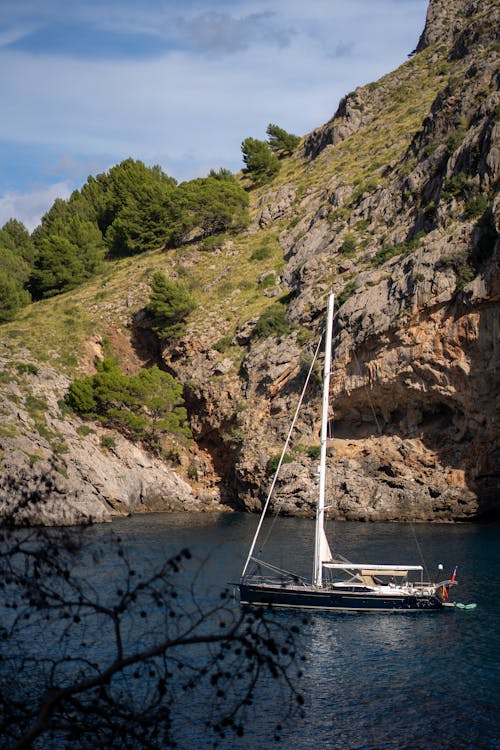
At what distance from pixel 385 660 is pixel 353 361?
38221 mm

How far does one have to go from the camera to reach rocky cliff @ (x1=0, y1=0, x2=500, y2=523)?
60156 mm

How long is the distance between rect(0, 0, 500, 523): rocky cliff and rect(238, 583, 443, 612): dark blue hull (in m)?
19.7

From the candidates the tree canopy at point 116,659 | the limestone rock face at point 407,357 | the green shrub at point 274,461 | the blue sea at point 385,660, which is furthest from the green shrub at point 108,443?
the tree canopy at point 116,659

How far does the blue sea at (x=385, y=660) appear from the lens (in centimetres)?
2302

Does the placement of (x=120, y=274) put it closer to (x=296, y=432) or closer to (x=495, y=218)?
(x=296, y=432)

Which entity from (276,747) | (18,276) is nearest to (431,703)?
(276,747)

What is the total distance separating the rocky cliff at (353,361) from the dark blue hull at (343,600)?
1972 centimetres

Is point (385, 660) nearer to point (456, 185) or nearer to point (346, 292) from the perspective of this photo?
point (346, 292)

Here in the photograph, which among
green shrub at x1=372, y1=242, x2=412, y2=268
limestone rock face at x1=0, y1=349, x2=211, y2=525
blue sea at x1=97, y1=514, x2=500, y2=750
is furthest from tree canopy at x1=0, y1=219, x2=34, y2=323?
blue sea at x1=97, y1=514, x2=500, y2=750

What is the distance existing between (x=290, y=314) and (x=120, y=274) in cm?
2661

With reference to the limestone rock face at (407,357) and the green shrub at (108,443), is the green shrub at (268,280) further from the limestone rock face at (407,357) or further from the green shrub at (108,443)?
the green shrub at (108,443)

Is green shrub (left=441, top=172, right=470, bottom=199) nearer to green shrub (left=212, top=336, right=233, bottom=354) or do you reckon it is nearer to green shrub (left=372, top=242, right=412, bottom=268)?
green shrub (left=372, top=242, right=412, bottom=268)

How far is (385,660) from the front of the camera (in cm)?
2977

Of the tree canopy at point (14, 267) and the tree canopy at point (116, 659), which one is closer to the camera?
the tree canopy at point (116, 659)
